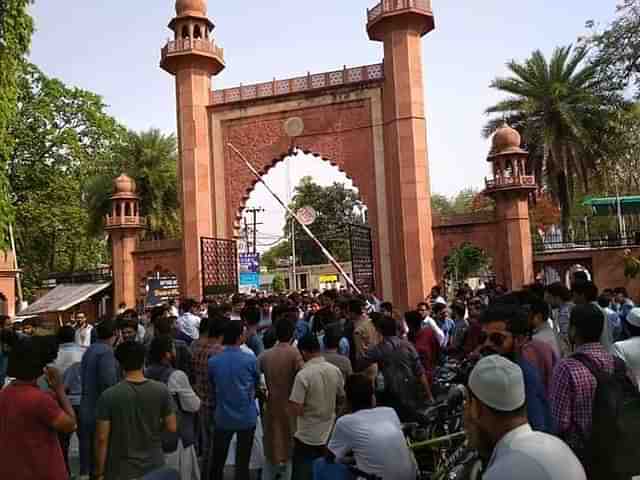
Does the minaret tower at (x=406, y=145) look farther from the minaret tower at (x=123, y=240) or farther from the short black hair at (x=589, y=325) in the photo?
the short black hair at (x=589, y=325)

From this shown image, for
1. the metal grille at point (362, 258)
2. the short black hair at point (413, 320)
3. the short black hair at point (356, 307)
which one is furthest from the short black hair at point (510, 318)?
the metal grille at point (362, 258)

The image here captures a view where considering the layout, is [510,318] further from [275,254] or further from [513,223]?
[275,254]

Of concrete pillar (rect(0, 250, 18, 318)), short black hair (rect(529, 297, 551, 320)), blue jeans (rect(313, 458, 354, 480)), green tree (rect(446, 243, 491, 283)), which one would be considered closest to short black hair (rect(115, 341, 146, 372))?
blue jeans (rect(313, 458, 354, 480))

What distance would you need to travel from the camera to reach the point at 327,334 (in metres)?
5.10

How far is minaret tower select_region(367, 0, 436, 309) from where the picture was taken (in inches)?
628

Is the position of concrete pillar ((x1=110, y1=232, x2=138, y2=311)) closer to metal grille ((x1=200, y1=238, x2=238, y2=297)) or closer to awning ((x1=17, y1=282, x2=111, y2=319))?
awning ((x1=17, y1=282, x2=111, y2=319))

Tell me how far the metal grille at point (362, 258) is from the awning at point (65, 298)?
848 centimetres

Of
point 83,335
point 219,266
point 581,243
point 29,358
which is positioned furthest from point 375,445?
point 581,243

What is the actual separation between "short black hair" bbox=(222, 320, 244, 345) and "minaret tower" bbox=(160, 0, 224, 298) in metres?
13.0

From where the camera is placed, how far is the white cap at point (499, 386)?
1940 millimetres

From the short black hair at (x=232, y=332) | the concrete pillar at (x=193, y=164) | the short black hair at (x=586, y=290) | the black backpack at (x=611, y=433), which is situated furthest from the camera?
the concrete pillar at (x=193, y=164)

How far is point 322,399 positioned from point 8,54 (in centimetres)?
1315

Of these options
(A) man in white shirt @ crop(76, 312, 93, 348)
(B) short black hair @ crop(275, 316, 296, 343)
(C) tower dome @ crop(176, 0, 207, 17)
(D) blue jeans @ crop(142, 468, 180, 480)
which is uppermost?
(C) tower dome @ crop(176, 0, 207, 17)

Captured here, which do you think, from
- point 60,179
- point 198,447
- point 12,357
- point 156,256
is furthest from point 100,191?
point 12,357
